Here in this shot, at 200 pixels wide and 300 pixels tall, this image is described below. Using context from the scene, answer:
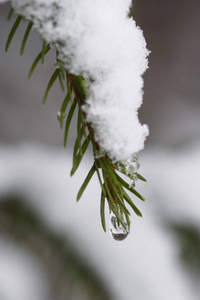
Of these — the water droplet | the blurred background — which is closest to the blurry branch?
the blurred background

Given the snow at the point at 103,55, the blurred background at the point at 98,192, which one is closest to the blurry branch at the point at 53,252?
the blurred background at the point at 98,192

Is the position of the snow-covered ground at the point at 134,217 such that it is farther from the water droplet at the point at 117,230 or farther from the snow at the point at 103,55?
the snow at the point at 103,55

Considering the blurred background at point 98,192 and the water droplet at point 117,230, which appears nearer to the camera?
the water droplet at point 117,230

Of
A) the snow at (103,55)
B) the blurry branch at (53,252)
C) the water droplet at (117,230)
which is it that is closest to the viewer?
the snow at (103,55)

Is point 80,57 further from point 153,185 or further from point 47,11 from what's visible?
point 153,185

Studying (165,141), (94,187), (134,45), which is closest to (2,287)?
(94,187)

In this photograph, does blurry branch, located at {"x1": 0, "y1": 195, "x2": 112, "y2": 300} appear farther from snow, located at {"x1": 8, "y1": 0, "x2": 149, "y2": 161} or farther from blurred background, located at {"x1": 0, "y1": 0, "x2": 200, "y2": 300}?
snow, located at {"x1": 8, "y1": 0, "x2": 149, "y2": 161}
